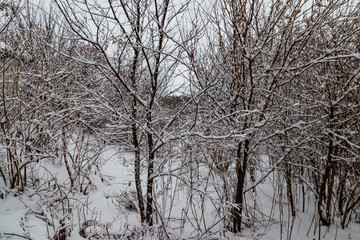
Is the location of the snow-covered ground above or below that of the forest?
below

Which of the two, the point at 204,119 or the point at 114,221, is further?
the point at 114,221

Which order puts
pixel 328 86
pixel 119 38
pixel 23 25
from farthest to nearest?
pixel 23 25, pixel 328 86, pixel 119 38

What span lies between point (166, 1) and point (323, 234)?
14.3 ft

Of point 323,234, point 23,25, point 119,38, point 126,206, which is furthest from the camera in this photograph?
point 23,25

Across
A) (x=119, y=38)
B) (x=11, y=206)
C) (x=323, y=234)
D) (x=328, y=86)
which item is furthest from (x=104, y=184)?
(x=328, y=86)

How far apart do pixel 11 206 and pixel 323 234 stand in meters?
5.00

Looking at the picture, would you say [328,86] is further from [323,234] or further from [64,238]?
[64,238]

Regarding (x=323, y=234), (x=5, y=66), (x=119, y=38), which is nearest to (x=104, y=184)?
(x=5, y=66)

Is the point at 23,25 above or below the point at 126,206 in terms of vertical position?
above

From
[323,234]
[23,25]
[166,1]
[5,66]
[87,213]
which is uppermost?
[23,25]

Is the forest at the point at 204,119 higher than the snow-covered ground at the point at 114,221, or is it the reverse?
the forest at the point at 204,119

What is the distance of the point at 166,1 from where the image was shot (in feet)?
8.98

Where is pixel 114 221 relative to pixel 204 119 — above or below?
below

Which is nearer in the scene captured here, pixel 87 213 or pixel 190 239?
pixel 190 239
